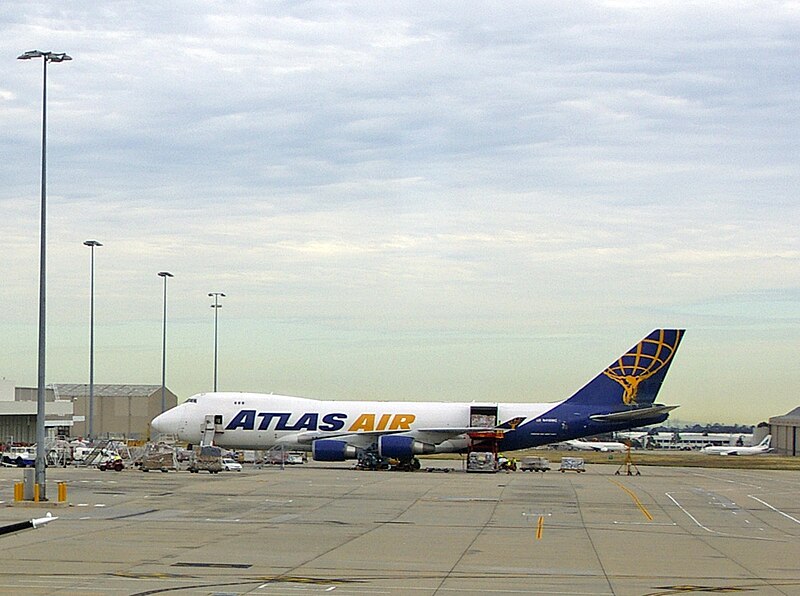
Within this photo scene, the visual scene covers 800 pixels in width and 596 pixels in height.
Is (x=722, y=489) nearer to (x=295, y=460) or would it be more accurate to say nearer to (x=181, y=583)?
(x=295, y=460)

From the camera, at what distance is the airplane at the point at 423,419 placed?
67625 millimetres

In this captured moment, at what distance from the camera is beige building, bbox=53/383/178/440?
14175 cm

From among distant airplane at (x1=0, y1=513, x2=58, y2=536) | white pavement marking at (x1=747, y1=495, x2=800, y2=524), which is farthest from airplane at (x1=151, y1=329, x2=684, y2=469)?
distant airplane at (x1=0, y1=513, x2=58, y2=536)

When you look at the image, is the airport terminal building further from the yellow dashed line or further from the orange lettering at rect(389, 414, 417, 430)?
the yellow dashed line

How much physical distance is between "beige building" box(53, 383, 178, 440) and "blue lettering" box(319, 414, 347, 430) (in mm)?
75597

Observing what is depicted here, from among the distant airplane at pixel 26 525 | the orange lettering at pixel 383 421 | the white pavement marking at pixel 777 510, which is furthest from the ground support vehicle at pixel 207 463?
the distant airplane at pixel 26 525

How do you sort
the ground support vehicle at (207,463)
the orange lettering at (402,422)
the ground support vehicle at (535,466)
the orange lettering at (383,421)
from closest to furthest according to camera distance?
1. the ground support vehicle at (207,463)
2. the orange lettering at (402,422)
3. the orange lettering at (383,421)
4. the ground support vehicle at (535,466)

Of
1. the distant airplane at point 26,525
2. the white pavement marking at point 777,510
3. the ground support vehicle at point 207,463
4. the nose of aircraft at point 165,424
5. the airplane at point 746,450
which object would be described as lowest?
the airplane at point 746,450

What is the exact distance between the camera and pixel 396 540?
27328mm

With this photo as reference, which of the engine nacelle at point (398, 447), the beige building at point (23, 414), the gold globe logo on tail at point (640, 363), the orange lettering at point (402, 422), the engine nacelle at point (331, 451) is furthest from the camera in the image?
the beige building at point (23, 414)

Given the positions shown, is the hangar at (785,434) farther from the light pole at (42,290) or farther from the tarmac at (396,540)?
the light pole at (42,290)

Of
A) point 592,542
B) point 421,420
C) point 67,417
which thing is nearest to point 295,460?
point 421,420

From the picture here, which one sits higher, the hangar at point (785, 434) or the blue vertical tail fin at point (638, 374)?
the blue vertical tail fin at point (638, 374)

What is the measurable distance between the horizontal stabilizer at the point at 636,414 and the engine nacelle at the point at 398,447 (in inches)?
407
